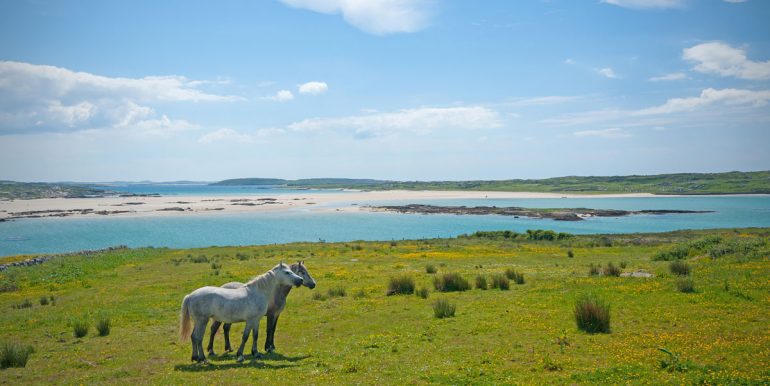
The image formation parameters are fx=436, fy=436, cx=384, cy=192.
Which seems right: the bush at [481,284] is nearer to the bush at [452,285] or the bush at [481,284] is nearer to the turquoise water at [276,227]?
the bush at [452,285]

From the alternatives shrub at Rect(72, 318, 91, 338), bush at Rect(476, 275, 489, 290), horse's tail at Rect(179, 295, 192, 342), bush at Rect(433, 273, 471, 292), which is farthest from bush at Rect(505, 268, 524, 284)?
shrub at Rect(72, 318, 91, 338)

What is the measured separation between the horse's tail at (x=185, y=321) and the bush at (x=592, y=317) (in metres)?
11.0

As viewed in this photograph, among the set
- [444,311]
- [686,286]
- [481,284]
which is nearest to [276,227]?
[481,284]

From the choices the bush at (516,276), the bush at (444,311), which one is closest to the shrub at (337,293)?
the bush at (444,311)

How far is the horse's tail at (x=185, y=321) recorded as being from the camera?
11070 millimetres

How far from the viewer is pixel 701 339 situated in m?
11.0

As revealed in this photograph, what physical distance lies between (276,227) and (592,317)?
75404mm

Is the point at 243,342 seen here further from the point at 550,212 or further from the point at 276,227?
the point at 550,212

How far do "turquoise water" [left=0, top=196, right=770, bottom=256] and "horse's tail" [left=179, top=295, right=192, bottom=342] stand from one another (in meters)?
52.1

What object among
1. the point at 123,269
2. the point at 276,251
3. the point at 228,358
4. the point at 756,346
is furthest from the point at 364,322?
the point at 276,251

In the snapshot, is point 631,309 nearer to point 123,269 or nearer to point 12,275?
point 123,269

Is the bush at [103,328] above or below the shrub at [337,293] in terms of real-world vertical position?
above

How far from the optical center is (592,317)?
41.6ft

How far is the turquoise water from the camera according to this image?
64375mm
